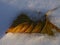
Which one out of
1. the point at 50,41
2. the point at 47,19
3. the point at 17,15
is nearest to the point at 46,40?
the point at 50,41

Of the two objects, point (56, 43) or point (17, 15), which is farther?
point (17, 15)

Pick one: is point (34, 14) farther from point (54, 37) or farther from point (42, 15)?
point (54, 37)

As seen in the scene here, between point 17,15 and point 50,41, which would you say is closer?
point 50,41

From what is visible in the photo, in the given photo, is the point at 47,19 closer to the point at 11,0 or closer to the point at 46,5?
the point at 46,5

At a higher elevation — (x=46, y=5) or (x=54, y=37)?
(x=46, y=5)

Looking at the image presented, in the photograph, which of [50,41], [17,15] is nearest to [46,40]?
[50,41]

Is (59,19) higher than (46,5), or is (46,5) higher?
(46,5)

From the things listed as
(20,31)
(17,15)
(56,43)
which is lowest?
(56,43)

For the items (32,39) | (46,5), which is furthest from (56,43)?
(46,5)

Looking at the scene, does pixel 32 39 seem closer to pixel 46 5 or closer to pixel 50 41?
pixel 50 41
